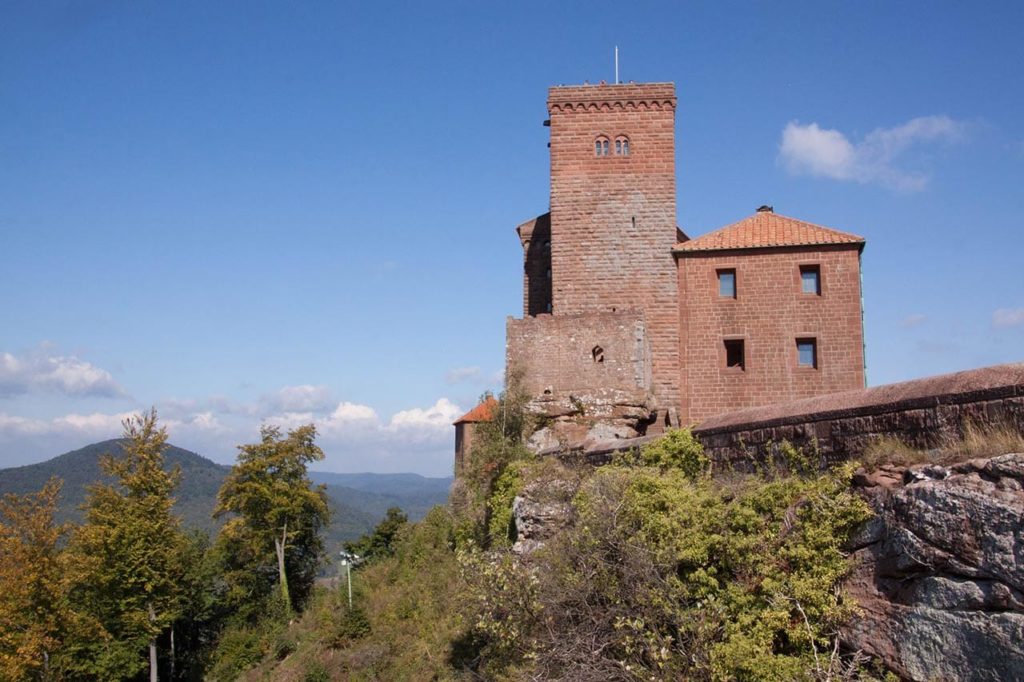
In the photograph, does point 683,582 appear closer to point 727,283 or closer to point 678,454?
point 678,454

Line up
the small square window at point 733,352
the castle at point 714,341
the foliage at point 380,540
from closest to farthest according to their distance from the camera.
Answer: the castle at point 714,341 < the small square window at point 733,352 < the foliage at point 380,540

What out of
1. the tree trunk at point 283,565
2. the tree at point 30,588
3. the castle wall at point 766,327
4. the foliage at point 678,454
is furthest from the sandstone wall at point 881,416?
the tree trunk at point 283,565

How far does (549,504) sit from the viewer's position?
14.9 metres

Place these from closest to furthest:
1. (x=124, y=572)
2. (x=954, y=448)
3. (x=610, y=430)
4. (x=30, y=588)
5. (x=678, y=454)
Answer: (x=954, y=448) < (x=678, y=454) < (x=610, y=430) < (x=30, y=588) < (x=124, y=572)

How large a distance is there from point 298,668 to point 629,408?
11.5 m

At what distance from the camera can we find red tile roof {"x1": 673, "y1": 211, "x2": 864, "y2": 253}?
2008 cm

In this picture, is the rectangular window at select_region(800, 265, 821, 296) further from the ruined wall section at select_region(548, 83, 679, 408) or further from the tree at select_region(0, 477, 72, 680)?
the tree at select_region(0, 477, 72, 680)

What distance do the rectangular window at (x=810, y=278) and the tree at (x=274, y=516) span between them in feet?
68.5

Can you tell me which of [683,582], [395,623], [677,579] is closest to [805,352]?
[395,623]

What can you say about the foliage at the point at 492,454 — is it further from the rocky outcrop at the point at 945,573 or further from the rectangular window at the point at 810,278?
the rocky outcrop at the point at 945,573

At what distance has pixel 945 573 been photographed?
7.63 m

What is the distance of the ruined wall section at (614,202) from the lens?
22.5 metres

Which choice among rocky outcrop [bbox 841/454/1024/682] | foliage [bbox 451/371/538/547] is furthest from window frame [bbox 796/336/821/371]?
rocky outcrop [bbox 841/454/1024/682]

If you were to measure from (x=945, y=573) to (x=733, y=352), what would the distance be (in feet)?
42.4
